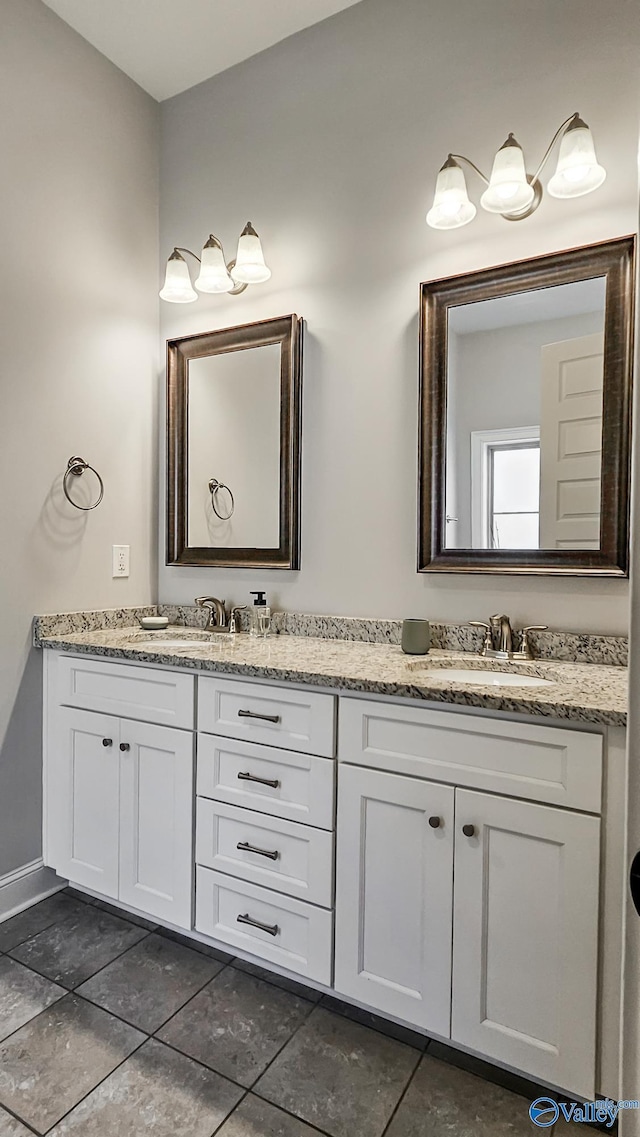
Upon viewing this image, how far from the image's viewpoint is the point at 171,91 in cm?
237

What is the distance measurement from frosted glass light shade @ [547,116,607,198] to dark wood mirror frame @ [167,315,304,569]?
88cm

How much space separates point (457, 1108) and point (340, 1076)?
0.81ft

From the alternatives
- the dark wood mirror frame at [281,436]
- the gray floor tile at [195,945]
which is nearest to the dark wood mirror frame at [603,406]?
the dark wood mirror frame at [281,436]

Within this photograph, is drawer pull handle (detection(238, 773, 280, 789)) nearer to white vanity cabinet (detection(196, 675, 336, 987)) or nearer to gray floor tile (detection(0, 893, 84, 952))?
white vanity cabinet (detection(196, 675, 336, 987))

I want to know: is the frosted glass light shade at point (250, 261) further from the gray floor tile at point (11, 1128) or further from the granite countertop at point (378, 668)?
the gray floor tile at point (11, 1128)

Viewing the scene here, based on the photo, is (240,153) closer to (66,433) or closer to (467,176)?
(467,176)

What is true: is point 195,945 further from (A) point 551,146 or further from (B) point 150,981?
(A) point 551,146

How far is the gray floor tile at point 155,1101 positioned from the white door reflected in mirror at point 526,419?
1.43 metres

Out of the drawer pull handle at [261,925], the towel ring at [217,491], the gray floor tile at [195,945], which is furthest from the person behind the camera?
the towel ring at [217,491]

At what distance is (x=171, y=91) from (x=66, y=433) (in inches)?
57.0

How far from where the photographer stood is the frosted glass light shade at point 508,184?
160cm

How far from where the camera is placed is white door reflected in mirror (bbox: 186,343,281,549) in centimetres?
214

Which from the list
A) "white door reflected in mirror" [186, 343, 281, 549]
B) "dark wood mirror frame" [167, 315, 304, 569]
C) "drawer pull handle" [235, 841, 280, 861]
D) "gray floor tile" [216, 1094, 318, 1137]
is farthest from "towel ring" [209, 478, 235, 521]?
"gray floor tile" [216, 1094, 318, 1137]

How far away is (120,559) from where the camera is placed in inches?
91.0
